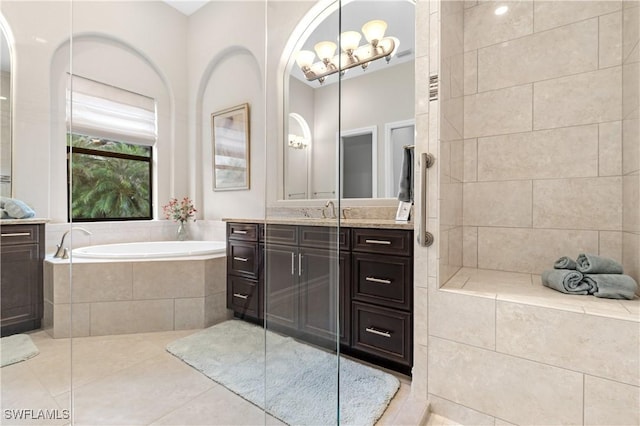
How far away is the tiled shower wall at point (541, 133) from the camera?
4.70 ft

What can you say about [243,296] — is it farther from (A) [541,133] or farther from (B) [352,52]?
(A) [541,133]

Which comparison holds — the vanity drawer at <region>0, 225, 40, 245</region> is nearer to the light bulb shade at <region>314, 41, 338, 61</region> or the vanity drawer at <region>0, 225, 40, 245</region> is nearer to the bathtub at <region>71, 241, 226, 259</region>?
the bathtub at <region>71, 241, 226, 259</region>

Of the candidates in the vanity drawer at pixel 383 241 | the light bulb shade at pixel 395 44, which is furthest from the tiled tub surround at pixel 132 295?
the light bulb shade at pixel 395 44

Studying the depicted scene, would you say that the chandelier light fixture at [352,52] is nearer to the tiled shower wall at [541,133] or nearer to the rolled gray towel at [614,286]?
the tiled shower wall at [541,133]

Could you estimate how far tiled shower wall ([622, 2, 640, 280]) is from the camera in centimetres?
123

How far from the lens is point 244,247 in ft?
6.13

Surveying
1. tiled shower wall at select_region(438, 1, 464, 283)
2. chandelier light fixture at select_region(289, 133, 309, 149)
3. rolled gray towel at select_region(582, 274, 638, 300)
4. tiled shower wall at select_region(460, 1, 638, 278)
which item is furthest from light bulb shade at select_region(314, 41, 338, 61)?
rolled gray towel at select_region(582, 274, 638, 300)

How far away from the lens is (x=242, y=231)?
1.94m

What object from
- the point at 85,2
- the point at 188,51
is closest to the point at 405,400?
the point at 188,51

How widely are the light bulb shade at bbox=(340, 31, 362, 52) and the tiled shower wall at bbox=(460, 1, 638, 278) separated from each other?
2.54 ft

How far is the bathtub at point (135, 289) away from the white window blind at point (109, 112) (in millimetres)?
840

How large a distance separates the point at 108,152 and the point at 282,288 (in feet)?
5.52

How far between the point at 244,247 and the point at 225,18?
1.97m

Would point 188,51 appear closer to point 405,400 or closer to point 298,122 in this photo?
point 298,122
